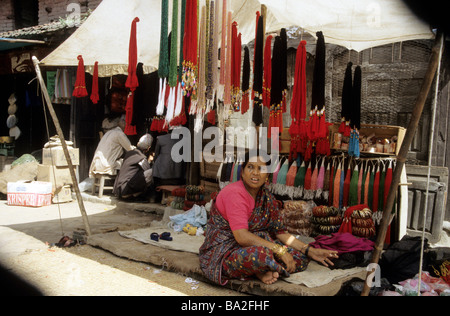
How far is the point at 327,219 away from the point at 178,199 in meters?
2.72

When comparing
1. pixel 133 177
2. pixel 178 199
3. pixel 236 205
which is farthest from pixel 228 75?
pixel 133 177

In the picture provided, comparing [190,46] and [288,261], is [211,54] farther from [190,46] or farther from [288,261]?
[288,261]

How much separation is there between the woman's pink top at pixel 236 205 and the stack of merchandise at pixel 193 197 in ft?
8.78

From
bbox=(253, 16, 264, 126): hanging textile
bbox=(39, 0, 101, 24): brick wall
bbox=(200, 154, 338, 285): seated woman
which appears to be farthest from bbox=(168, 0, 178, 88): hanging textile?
bbox=(39, 0, 101, 24): brick wall

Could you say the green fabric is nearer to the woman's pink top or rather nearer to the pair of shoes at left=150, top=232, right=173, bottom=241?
the woman's pink top

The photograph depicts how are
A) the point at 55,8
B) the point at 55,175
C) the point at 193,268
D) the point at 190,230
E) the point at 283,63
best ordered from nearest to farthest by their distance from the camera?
1. the point at 193,268
2. the point at 283,63
3. the point at 190,230
4. the point at 55,175
5. the point at 55,8

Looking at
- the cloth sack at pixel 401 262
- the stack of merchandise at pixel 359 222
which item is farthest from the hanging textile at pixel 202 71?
the cloth sack at pixel 401 262

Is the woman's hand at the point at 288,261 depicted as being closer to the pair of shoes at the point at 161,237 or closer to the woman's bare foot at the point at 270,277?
the woman's bare foot at the point at 270,277

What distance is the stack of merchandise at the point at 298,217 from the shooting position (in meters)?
4.84

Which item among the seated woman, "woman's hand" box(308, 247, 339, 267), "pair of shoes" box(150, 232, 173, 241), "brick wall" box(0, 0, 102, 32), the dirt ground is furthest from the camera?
"brick wall" box(0, 0, 102, 32)

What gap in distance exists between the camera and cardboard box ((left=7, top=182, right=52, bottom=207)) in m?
7.71

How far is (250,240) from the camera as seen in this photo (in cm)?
319

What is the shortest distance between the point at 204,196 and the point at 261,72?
2592 mm

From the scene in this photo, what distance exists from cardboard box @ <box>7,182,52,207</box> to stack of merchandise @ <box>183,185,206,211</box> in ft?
11.7
